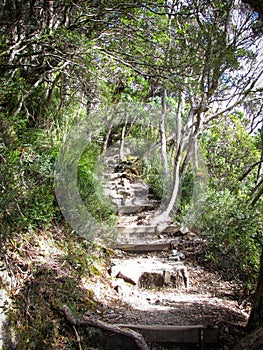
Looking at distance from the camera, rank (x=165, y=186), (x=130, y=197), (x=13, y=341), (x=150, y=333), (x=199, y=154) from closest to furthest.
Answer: (x=13, y=341) → (x=150, y=333) → (x=165, y=186) → (x=199, y=154) → (x=130, y=197)

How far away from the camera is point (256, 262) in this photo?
3676mm

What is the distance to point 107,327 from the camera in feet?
8.13

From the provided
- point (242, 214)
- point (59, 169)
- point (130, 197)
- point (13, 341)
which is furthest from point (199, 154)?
point (13, 341)

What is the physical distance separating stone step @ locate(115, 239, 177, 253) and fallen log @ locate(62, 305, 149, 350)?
2.44m

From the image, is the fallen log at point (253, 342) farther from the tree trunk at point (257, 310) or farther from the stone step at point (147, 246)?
the stone step at point (147, 246)

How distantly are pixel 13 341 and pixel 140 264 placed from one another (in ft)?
8.27

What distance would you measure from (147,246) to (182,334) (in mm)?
2600

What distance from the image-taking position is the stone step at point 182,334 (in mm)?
2719

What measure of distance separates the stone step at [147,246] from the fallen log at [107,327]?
2.44m

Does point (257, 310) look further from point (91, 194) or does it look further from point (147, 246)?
point (147, 246)

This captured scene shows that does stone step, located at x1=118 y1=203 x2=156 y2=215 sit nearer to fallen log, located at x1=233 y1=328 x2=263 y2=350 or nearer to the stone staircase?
the stone staircase

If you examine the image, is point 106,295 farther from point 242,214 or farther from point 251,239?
point 242,214

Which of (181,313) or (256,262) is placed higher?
(256,262)

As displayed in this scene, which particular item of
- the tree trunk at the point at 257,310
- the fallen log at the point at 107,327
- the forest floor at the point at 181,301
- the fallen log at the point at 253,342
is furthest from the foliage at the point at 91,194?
the fallen log at the point at 253,342
